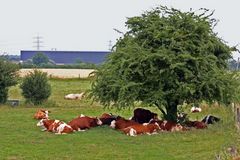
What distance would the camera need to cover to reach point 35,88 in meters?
28.9

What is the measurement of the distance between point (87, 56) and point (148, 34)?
3774 inches

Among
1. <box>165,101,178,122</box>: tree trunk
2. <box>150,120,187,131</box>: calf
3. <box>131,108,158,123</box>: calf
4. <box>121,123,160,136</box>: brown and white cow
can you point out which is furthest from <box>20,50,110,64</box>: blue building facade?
<box>121,123,160,136</box>: brown and white cow

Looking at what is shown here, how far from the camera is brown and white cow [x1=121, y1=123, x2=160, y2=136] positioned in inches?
643

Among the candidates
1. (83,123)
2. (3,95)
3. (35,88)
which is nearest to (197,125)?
(83,123)

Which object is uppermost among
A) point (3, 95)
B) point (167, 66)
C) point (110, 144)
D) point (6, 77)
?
point (167, 66)

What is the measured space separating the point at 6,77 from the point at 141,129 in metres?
13.9

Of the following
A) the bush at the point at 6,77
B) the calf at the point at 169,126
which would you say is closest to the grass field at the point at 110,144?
the calf at the point at 169,126

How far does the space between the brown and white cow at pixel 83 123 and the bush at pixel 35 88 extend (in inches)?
441

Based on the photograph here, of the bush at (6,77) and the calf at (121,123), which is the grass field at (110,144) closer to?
the calf at (121,123)

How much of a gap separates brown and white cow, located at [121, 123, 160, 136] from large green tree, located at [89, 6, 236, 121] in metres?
0.79

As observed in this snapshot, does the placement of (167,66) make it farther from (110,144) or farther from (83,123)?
(110,144)

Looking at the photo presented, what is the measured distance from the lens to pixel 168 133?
16.6 m

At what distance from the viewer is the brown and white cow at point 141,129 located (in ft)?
53.6

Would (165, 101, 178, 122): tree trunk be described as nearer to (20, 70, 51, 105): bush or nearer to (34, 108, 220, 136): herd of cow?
(34, 108, 220, 136): herd of cow
